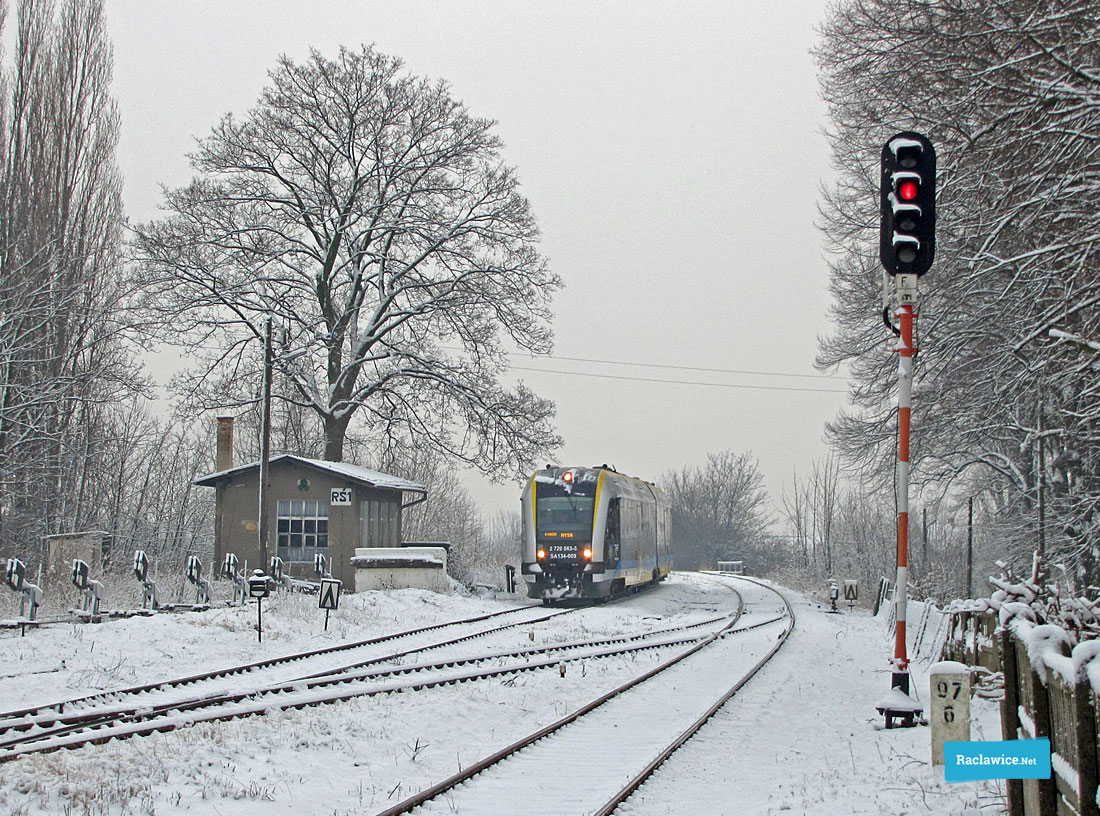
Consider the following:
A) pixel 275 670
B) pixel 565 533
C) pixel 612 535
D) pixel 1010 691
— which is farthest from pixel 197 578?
pixel 1010 691

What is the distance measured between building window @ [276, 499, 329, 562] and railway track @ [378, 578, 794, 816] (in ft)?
51.2

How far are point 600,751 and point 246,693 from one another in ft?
13.8

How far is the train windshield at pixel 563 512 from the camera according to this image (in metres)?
24.4

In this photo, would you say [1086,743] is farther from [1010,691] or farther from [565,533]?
[565,533]

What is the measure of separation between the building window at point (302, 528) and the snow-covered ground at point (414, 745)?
1166 centimetres

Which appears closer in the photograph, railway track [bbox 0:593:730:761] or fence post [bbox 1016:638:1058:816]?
fence post [bbox 1016:638:1058:816]

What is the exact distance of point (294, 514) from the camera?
93.4 feet

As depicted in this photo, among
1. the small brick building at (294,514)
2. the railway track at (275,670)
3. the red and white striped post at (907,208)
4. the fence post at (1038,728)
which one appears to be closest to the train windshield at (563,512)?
the railway track at (275,670)

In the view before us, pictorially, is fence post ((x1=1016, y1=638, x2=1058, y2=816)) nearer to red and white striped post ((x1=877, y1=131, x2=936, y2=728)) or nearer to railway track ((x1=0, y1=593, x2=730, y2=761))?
red and white striped post ((x1=877, y1=131, x2=936, y2=728))

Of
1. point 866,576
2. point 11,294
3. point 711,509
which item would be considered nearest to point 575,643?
point 11,294

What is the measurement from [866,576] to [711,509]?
3703 cm

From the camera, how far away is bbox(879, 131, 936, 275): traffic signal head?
909 cm

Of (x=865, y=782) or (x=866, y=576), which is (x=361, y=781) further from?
(x=866, y=576)

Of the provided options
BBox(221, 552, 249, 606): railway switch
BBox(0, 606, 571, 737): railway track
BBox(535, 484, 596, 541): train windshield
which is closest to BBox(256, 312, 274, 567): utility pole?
BBox(221, 552, 249, 606): railway switch
